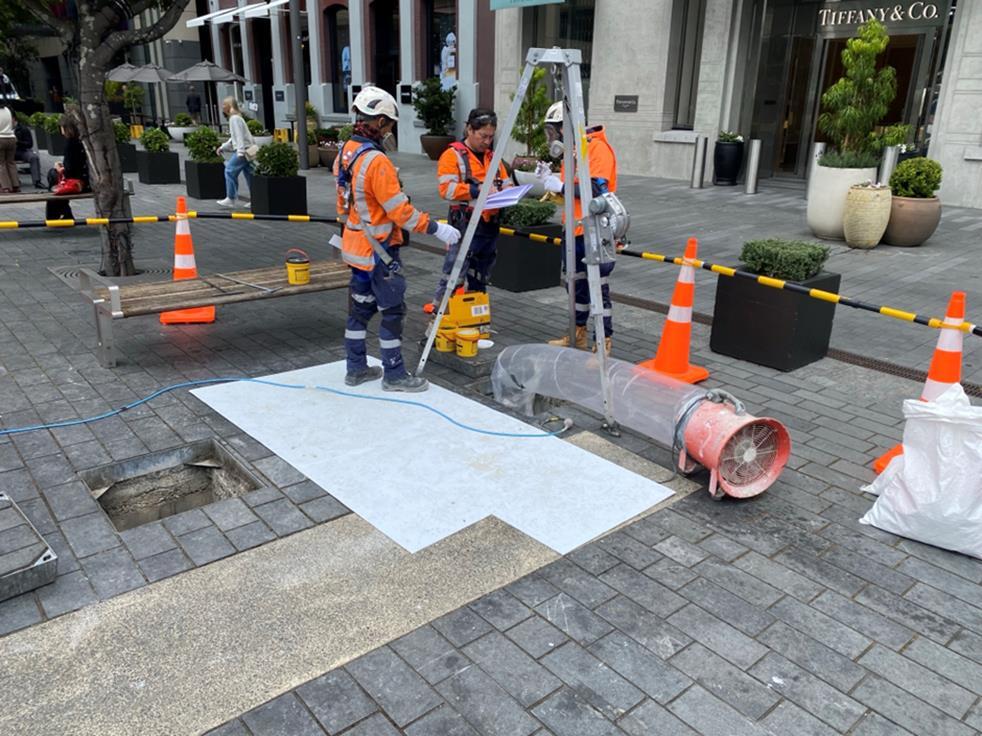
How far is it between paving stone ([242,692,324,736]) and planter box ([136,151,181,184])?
53.8 feet

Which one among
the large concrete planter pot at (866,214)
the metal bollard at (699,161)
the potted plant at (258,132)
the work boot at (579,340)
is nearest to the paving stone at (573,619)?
the work boot at (579,340)

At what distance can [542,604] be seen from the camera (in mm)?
3338

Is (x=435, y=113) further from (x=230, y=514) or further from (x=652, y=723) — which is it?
(x=652, y=723)

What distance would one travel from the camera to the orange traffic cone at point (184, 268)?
698cm

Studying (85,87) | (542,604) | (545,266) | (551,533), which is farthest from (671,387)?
(85,87)

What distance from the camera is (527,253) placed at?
27.7 feet

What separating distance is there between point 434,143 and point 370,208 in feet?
56.7

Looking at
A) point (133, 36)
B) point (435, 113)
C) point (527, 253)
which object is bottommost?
point (527, 253)

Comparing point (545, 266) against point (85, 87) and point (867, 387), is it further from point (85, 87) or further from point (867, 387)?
point (85, 87)

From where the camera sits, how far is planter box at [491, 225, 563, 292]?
841 cm

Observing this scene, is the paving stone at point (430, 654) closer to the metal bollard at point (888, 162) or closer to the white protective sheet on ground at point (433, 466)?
the white protective sheet on ground at point (433, 466)

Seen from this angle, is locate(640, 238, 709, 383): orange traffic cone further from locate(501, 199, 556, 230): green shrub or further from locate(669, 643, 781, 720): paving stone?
locate(669, 643, 781, 720): paving stone

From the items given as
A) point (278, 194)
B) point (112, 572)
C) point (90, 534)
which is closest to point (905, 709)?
point (112, 572)

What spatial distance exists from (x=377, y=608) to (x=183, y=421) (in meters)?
2.34
